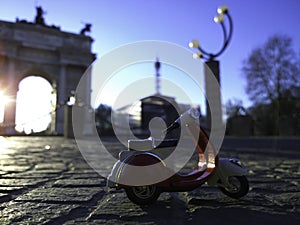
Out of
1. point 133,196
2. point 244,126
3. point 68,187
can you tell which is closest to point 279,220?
point 133,196

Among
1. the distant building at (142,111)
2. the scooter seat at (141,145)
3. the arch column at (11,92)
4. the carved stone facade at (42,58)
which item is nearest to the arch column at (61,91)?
the carved stone facade at (42,58)

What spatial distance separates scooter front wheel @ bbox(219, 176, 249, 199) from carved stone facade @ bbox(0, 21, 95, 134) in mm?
26587

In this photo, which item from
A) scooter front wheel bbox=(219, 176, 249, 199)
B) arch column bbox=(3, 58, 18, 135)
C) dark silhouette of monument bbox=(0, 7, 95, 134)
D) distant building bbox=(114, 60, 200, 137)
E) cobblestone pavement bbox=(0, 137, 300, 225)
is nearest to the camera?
cobblestone pavement bbox=(0, 137, 300, 225)

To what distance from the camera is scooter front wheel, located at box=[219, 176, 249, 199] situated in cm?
207

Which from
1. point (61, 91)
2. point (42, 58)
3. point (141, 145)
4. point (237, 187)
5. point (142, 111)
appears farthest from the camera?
point (42, 58)

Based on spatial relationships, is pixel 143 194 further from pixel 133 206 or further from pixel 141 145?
pixel 141 145

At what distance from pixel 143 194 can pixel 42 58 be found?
1243 inches

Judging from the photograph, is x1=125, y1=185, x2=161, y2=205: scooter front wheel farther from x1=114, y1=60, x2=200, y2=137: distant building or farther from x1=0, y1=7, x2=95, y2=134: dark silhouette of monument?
x1=0, y1=7, x2=95, y2=134: dark silhouette of monument

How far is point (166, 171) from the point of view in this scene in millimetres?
1921

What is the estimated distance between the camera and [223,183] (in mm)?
2082

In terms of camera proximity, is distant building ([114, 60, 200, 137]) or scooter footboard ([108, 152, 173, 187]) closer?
scooter footboard ([108, 152, 173, 187])

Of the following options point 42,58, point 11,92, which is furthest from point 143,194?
point 42,58

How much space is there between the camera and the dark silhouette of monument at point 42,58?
93.5 ft

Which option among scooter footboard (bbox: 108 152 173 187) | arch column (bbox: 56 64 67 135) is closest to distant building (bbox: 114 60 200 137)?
scooter footboard (bbox: 108 152 173 187)
